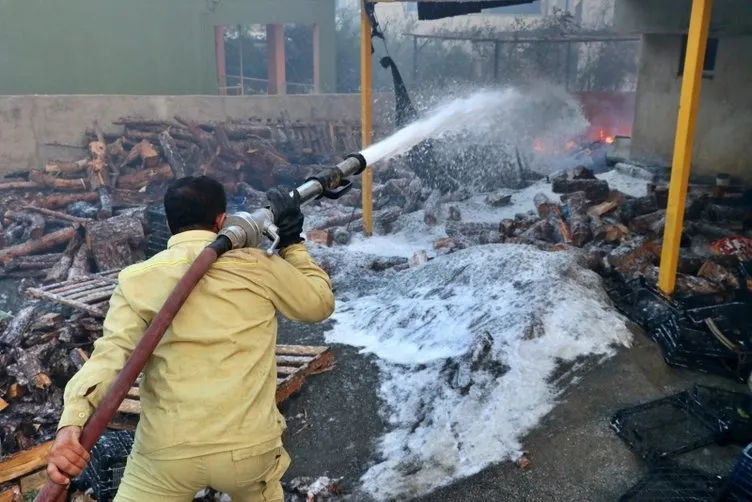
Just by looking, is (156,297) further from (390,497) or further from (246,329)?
(390,497)

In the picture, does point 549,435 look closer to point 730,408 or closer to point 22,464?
point 730,408

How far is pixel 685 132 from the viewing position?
5102 mm

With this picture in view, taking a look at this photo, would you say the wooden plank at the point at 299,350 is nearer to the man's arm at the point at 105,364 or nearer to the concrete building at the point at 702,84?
the man's arm at the point at 105,364

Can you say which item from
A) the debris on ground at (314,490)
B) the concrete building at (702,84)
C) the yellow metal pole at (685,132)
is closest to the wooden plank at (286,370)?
the debris on ground at (314,490)

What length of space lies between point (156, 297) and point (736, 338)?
4374 mm

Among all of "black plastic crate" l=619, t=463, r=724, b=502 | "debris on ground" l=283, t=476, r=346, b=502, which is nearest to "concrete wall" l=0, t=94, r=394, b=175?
"debris on ground" l=283, t=476, r=346, b=502

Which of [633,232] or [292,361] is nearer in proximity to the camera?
[292,361]

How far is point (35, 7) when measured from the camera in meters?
14.9

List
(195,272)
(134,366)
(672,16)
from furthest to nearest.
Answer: (672,16) < (195,272) < (134,366)

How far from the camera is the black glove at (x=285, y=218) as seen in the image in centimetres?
287

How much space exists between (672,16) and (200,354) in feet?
33.5

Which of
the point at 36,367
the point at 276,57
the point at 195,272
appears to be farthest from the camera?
the point at 276,57

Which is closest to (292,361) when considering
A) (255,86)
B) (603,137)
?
(603,137)

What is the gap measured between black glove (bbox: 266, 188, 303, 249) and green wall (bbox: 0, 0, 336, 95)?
1478 cm
